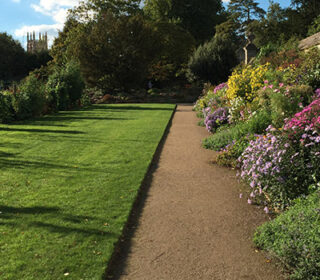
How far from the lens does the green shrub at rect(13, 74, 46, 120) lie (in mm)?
14602

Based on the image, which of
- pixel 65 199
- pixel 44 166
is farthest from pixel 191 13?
pixel 65 199

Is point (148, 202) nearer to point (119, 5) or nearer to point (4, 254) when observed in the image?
point (4, 254)

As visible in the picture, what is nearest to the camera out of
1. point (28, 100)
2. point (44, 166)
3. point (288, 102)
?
point (288, 102)

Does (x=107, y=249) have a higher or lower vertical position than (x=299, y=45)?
lower

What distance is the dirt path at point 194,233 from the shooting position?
3232mm

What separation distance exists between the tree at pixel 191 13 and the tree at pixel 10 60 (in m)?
23.6

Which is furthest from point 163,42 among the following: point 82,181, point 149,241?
point 149,241

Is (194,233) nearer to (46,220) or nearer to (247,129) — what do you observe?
(46,220)

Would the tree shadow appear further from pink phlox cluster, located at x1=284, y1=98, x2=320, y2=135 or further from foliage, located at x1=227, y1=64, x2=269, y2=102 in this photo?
foliage, located at x1=227, y1=64, x2=269, y2=102

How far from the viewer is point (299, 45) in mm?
13789

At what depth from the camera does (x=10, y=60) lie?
173 feet

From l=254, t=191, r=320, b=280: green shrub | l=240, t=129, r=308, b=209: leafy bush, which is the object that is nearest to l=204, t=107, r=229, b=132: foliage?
l=240, t=129, r=308, b=209: leafy bush

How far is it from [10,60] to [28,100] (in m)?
43.2

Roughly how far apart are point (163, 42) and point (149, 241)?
101 feet
